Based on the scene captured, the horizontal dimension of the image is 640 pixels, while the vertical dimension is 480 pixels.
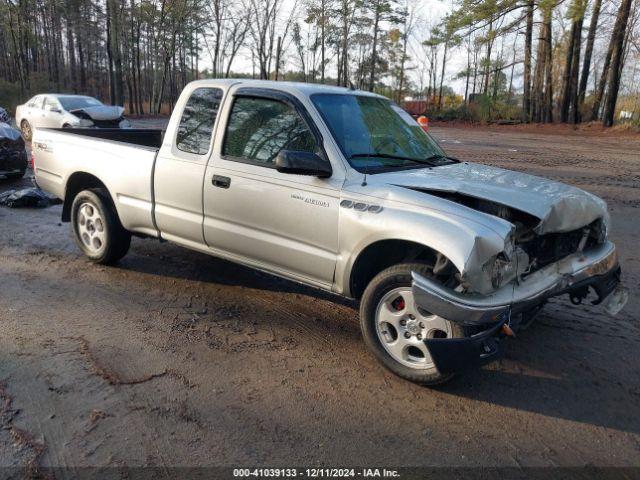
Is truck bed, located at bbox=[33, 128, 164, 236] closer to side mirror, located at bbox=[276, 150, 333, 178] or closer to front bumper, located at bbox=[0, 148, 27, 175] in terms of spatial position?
side mirror, located at bbox=[276, 150, 333, 178]

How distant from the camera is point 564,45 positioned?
4053 centimetres

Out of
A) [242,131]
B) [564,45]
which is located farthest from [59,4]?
[242,131]

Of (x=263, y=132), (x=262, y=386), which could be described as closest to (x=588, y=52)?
(x=263, y=132)

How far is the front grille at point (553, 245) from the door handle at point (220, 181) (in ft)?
7.46

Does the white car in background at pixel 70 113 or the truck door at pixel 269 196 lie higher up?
the white car in background at pixel 70 113

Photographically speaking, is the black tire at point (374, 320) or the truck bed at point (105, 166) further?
the truck bed at point (105, 166)

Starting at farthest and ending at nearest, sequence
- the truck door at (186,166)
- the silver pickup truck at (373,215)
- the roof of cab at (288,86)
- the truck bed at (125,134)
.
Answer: the truck bed at (125,134) < the truck door at (186,166) < the roof of cab at (288,86) < the silver pickup truck at (373,215)

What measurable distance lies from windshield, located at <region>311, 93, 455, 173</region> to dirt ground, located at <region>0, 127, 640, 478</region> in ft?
4.53

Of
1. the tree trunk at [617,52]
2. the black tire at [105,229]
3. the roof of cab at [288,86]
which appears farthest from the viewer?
the tree trunk at [617,52]

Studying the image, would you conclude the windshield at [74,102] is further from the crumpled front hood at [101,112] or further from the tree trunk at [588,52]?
the tree trunk at [588,52]

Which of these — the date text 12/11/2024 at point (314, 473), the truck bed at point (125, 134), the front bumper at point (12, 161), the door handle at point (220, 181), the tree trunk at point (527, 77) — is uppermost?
Result: the tree trunk at point (527, 77)

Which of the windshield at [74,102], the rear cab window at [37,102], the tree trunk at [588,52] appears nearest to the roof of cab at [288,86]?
the windshield at [74,102]

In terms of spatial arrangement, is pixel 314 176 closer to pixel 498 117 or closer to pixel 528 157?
pixel 528 157

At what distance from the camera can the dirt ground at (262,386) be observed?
281 centimetres
